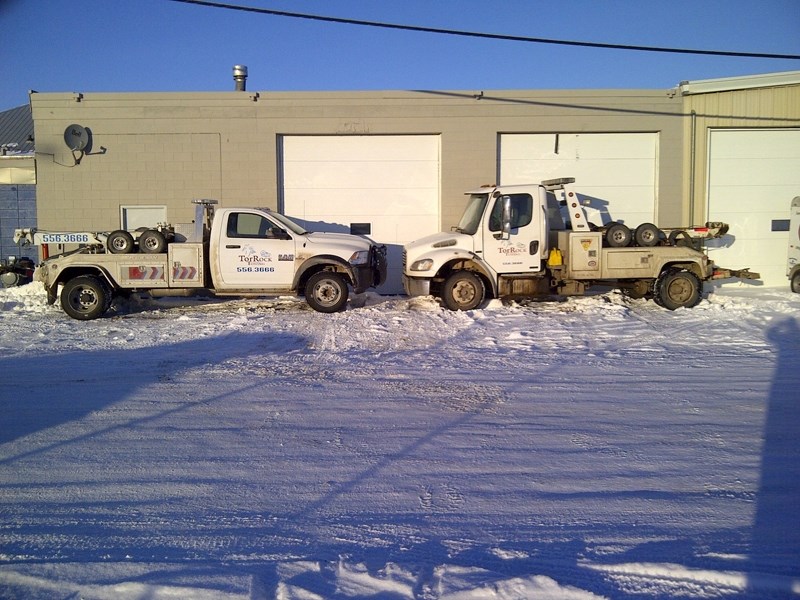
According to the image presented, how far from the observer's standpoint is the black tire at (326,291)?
1294cm

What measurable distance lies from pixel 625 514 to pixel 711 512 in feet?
1.94

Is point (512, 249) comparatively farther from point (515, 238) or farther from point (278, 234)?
point (278, 234)

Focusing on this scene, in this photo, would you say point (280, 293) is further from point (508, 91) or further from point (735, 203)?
point (735, 203)

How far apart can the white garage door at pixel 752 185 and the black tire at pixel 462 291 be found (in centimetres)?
773

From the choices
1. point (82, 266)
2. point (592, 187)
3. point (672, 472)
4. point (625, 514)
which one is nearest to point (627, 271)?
point (592, 187)

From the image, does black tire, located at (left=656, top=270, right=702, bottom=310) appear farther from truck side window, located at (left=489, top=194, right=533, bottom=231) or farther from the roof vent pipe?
the roof vent pipe

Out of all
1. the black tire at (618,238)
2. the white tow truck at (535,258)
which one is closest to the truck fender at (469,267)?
the white tow truck at (535,258)

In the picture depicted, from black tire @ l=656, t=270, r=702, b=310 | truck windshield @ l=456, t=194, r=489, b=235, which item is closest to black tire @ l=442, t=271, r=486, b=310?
truck windshield @ l=456, t=194, r=489, b=235

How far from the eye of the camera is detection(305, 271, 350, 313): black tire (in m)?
12.9

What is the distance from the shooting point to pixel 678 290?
13500 millimetres

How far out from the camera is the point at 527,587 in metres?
3.66

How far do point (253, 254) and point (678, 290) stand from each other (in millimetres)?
8415

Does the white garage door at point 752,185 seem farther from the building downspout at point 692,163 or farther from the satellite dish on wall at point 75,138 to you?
the satellite dish on wall at point 75,138

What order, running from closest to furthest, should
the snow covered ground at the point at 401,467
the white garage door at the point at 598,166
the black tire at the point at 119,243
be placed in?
the snow covered ground at the point at 401,467
the black tire at the point at 119,243
the white garage door at the point at 598,166
